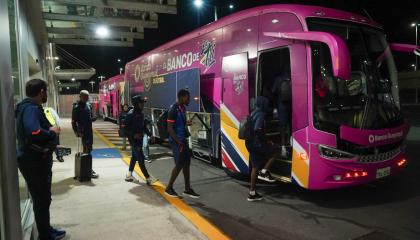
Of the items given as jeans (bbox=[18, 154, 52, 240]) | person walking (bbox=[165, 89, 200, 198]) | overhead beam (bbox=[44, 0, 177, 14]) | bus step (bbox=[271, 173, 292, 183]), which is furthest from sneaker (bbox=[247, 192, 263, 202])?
overhead beam (bbox=[44, 0, 177, 14])

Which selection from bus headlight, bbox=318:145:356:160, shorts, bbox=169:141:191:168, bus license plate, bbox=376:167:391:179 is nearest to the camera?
bus headlight, bbox=318:145:356:160

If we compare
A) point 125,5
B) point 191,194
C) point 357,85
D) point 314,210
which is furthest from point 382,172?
point 125,5

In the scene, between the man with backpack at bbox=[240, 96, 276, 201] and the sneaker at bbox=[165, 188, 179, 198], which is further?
the sneaker at bbox=[165, 188, 179, 198]

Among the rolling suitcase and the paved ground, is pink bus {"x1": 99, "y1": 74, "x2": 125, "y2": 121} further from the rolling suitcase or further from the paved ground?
the paved ground

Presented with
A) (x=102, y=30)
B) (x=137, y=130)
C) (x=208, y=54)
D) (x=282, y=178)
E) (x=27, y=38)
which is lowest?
(x=282, y=178)

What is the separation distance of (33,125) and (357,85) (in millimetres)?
4913

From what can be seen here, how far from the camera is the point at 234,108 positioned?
7410 millimetres

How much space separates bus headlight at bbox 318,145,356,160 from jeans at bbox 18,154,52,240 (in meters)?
3.79

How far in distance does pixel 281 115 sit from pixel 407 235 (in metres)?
2.79

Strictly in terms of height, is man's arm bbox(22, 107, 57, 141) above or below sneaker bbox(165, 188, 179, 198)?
above

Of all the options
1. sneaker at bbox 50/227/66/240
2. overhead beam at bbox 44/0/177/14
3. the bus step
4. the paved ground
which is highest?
overhead beam at bbox 44/0/177/14

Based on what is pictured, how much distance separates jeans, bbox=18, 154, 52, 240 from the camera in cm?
397

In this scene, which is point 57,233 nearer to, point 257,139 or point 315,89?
point 257,139

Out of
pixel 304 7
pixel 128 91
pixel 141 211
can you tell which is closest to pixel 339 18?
pixel 304 7
